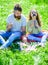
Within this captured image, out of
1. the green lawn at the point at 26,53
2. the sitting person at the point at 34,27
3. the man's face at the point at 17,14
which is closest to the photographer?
the green lawn at the point at 26,53

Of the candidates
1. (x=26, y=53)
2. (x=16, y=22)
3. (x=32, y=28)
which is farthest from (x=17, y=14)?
(x=26, y=53)

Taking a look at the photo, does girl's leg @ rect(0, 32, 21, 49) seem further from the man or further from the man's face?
the man's face

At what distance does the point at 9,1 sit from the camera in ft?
36.7

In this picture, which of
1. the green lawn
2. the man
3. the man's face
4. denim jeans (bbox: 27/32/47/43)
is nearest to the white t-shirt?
the man

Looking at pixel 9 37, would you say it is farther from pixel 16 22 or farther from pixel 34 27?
pixel 34 27

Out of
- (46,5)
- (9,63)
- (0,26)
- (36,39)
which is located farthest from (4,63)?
(46,5)

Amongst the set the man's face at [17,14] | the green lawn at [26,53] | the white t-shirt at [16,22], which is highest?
the man's face at [17,14]

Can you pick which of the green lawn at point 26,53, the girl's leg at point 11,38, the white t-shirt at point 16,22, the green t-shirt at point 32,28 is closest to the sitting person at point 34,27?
the green t-shirt at point 32,28

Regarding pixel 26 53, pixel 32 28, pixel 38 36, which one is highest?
pixel 32 28

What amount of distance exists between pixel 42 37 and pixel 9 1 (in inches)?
164

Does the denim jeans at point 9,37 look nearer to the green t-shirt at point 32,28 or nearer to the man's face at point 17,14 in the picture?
the green t-shirt at point 32,28

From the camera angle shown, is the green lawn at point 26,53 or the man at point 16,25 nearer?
the green lawn at point 26,53

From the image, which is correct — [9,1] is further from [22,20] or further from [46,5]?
[22,20]

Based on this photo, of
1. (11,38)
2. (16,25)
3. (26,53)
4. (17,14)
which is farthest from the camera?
(16,25)
